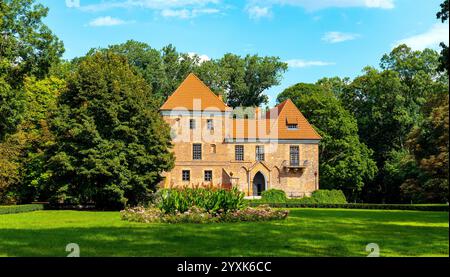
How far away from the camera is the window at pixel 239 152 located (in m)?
49.2

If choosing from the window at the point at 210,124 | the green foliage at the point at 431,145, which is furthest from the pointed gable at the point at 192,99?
the green foliage at the point at 431,145

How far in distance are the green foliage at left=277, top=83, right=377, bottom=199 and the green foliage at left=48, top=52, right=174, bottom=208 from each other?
23049 mm

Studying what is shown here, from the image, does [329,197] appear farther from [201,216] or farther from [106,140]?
[201,216]

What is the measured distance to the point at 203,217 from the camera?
790 inches

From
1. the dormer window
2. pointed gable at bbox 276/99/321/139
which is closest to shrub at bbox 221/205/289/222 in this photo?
pointed gable at bbox 276/99/321/139

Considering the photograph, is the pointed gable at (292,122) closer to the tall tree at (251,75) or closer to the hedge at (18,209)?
the tall tree at (251,75)

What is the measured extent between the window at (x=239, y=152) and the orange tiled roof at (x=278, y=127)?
988 mm

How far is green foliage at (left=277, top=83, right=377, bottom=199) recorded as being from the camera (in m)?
50.2

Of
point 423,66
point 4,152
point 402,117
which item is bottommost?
point 4,152

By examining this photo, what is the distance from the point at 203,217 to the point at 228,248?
797 cm

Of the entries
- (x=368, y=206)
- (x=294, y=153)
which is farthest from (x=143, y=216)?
(x=294, y=153)

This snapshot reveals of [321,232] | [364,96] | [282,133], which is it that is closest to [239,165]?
[282,133]

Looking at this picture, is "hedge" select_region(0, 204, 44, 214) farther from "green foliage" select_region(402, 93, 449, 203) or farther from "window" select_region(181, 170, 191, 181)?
"green foliage" select_region(402, 93, 449, 203)
